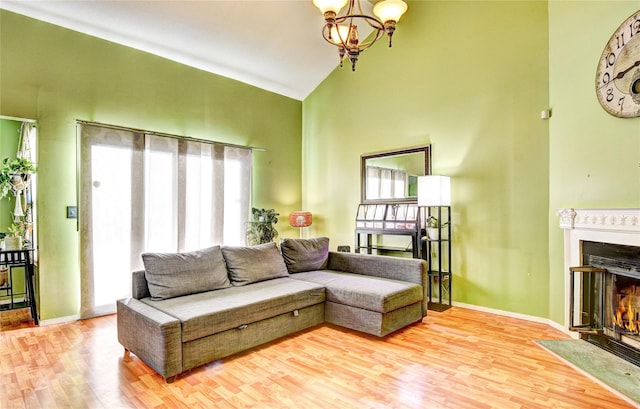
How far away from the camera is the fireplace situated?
2592 millimetres

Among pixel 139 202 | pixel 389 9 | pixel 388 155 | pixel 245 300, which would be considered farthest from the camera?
pixel 388 155

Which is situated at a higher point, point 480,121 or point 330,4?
point 330,4

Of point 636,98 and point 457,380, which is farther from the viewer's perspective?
point 636,98

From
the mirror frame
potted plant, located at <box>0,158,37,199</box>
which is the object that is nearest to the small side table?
potted plant, located at <box>0,158,37,199</box>

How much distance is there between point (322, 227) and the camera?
5.49 m

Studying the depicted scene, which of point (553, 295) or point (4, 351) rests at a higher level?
point (553, 295)

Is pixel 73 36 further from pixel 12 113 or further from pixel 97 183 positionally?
pixel 97 183

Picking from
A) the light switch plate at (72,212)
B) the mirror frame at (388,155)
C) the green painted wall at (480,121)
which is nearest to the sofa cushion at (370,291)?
the green painted wall at (480,121)

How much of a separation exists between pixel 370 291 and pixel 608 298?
193 cm

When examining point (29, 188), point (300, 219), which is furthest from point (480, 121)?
point (29, 188)

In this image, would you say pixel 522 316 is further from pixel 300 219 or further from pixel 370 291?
pixel 300 219

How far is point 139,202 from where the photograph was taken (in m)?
3.89

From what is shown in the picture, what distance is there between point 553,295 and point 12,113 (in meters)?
5.45

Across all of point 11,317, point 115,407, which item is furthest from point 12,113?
Result: point 115,407
